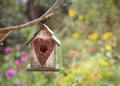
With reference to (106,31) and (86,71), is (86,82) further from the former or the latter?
(106,31)

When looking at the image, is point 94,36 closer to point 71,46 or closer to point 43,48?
point 71,46

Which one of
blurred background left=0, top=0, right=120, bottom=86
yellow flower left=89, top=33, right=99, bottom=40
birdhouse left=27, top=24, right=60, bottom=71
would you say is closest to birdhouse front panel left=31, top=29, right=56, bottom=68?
birdhouse left=27, top=24, right=60, bottom=71

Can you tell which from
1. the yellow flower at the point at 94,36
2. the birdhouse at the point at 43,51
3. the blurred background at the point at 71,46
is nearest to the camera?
the birdhouse at the point at 43,51

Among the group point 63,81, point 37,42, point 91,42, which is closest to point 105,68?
point 63,81

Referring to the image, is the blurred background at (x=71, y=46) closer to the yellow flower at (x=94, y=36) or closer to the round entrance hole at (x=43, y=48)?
the yellow flower at (x=94, y=36)

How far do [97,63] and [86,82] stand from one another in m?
0.49

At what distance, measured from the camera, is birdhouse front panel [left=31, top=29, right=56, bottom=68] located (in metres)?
1.78

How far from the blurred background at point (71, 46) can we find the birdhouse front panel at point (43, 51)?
879 millimetres

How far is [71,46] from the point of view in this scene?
582 centimetres

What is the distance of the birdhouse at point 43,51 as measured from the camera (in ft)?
5.80

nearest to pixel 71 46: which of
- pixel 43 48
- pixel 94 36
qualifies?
pixel 94 36

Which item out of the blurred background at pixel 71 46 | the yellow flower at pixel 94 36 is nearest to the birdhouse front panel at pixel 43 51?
the blurred background at pixel 71 46

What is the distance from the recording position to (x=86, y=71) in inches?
159

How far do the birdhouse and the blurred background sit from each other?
2.89 ft
